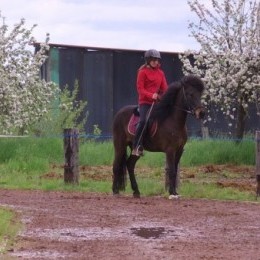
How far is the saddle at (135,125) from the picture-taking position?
54.3ft

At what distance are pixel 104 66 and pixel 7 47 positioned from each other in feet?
17.7

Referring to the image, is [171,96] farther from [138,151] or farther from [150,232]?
[150,232]

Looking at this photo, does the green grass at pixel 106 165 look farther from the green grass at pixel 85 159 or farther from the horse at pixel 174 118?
the horse at pixel 174 118

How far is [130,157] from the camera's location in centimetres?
1722

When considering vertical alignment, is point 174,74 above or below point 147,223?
above

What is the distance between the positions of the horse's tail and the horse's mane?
123 centimetres

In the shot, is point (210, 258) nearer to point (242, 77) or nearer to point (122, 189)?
point (122, 189)

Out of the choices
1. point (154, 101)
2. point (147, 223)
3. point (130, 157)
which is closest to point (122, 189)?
point (130, 157)

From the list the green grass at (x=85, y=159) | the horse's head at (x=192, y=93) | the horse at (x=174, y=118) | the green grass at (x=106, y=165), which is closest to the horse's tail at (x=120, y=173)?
the green grass at (x=106, y=165)

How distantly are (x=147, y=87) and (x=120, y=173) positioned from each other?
1787 mm

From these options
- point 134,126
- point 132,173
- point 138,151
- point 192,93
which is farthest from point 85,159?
point 192,93

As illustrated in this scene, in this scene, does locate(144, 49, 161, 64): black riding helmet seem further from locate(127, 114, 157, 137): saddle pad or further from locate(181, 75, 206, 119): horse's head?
locate(127, 114, 157, 137): saddle pad

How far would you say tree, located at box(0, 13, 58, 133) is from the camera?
80.1ft

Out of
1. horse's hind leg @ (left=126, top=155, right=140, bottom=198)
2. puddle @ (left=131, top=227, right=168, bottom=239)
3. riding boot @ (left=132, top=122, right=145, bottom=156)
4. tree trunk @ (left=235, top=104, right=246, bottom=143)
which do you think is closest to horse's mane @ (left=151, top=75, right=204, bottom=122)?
riding boot @ (left=132, top=122, right=145, bottom=156)
